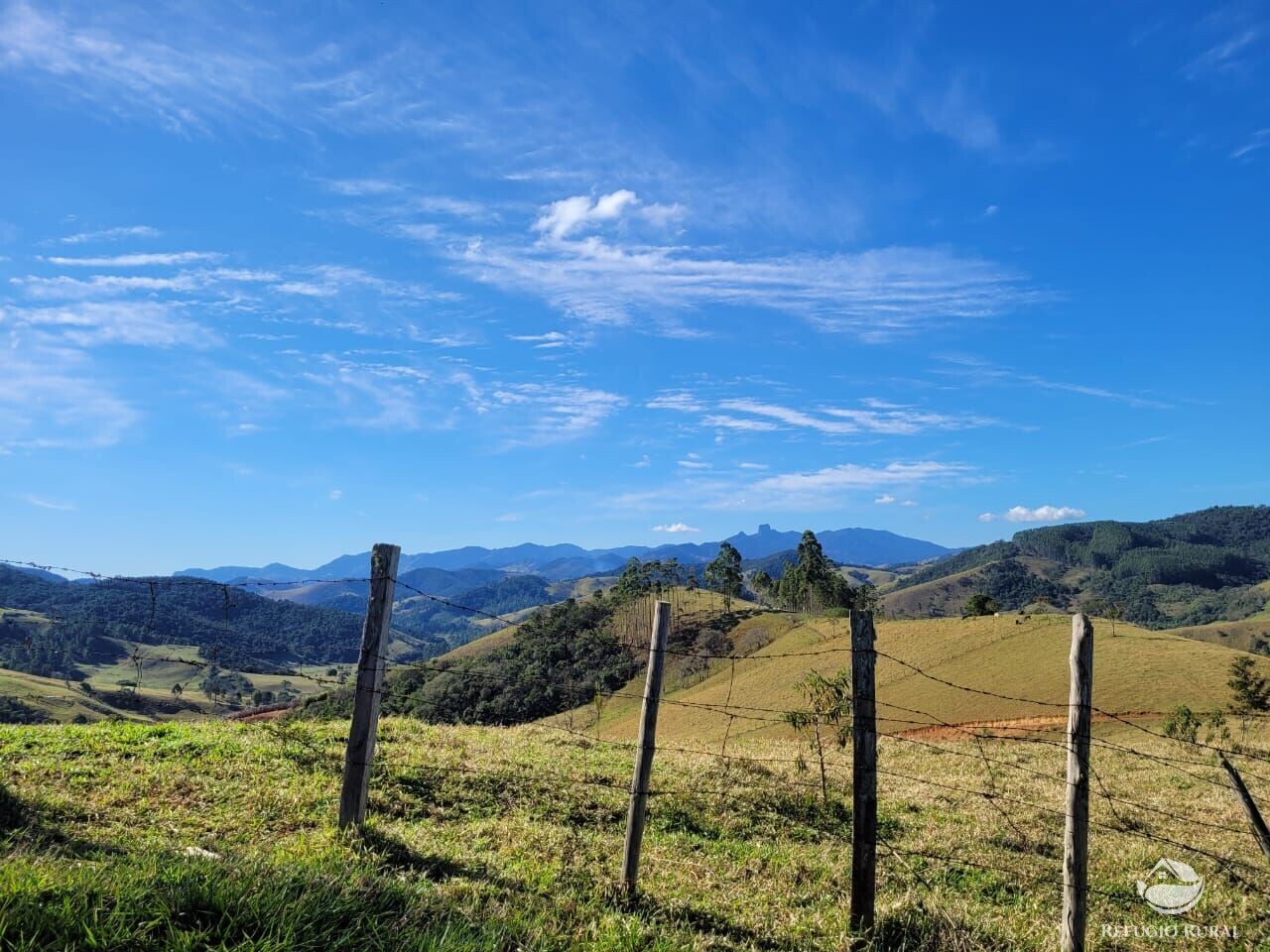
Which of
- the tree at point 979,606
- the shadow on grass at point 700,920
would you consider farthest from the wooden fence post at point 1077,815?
the tree at point 979,606

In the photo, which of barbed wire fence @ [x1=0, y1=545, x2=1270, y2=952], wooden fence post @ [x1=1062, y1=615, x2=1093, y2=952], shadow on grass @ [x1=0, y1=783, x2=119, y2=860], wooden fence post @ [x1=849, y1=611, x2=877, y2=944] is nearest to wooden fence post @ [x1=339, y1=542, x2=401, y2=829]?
barbed wire fence @ [x1=0, y1=545, x2=1270, y2=952]

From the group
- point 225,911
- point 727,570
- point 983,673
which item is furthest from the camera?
point 727,570

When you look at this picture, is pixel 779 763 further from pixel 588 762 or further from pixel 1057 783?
pixel 1057 783

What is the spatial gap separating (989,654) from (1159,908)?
6830 cm

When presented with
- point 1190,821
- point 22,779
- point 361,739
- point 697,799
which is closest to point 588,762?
point 697,799

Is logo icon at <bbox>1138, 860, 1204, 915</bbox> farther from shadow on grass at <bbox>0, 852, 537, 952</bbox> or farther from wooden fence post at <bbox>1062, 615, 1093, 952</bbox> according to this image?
shadow on grass at <bbox>0, 852, 537, 952</bbox>

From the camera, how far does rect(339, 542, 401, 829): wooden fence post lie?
29.8 ft

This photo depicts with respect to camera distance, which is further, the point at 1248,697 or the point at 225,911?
the point at 1248,697

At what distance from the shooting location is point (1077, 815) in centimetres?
730

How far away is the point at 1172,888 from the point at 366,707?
10796 millimetres

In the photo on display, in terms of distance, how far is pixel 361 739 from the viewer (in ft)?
29.9

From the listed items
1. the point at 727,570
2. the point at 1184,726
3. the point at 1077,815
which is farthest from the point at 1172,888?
the point at 727,570

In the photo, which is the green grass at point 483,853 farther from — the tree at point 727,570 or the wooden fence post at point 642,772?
the tree at point 727,570

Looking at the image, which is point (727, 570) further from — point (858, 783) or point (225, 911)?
point (225, 911)
